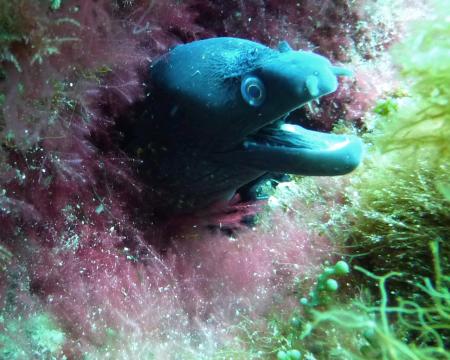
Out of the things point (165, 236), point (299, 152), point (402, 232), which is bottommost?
point (165, 236)

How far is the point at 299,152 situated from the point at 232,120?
1.67 ft

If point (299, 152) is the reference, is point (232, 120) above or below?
above

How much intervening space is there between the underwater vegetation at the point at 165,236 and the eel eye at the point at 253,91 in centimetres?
74

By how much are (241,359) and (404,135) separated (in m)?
1.52

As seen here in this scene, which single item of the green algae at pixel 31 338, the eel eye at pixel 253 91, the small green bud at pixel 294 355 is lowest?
the small green bud at pixel 294 355

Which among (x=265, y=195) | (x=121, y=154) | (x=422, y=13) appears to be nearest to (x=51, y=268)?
(x=121, y=154)

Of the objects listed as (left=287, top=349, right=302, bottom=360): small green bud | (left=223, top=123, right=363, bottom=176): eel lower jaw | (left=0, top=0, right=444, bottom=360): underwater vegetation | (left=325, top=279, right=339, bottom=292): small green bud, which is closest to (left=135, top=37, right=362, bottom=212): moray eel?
(left=223, top=123, right=363, bottom=176): eel lower jaw

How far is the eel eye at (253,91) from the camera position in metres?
2.73

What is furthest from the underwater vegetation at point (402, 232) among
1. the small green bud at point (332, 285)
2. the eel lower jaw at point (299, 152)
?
the eel lower jaw at point (299, 152)

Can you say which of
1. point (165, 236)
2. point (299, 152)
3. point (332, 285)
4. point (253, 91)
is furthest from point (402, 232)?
point (165, 236)

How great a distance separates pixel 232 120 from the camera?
113 inches

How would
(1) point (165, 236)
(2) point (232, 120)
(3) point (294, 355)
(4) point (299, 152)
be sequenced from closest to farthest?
(3) point (294, 355)
(4) point (299, 152)
(2) point (232, 120)
(1) point (165, 236)

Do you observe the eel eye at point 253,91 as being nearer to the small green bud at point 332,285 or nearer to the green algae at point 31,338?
the small green bud at point 332,285

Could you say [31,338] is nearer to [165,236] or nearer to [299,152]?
[165,236]
